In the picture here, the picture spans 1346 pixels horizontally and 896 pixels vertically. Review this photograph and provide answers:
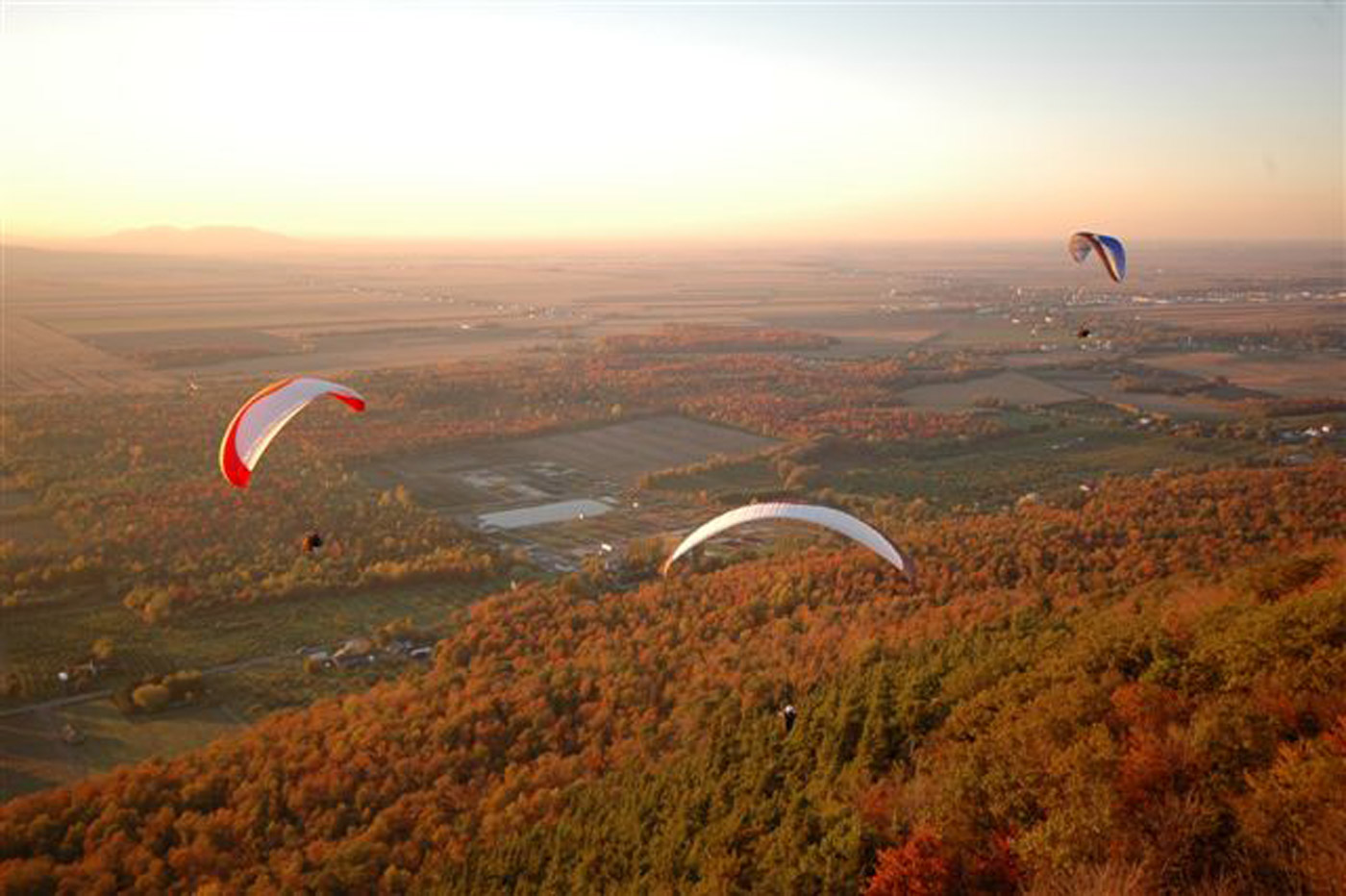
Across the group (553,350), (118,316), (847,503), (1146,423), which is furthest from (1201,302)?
(118,316)

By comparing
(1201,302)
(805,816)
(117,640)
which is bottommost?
(117,640)

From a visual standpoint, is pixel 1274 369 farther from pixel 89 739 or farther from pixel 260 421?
pixel 89 739

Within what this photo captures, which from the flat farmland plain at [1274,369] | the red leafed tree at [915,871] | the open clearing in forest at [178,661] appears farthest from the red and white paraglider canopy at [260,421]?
the flat farmland plain at [1274,369]

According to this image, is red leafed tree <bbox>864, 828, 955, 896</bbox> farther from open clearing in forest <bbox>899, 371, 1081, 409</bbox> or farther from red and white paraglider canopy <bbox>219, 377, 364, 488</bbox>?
open clearing in forest <bbox>899, 371, 1081, 409</bbox>

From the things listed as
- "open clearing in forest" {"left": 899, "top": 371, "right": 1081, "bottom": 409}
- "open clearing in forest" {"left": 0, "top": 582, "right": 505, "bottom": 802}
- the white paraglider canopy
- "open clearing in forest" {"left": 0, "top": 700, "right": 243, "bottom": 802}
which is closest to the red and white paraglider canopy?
the white paraglider canopy

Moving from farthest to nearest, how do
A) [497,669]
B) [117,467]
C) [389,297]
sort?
[389,297], [117,467], [497,669]

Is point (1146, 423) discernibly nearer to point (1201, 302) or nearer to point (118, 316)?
point (1201, 302)
